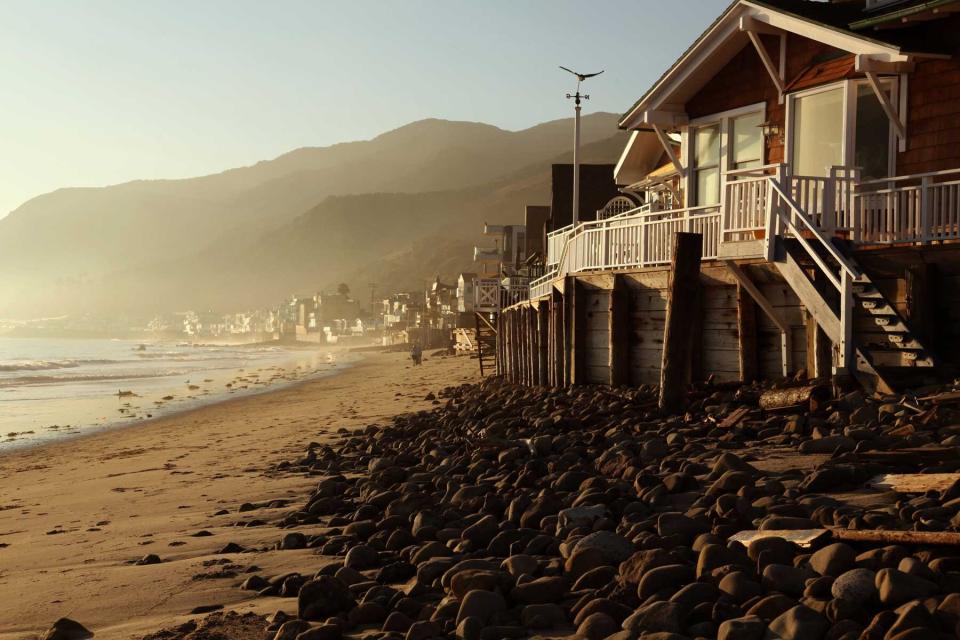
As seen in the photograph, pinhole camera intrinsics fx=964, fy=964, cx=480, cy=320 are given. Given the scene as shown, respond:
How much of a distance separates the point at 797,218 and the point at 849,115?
11.4 feet

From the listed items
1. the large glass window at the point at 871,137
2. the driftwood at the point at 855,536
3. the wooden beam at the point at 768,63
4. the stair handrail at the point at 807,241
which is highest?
the wooden beam at the point at 768,63

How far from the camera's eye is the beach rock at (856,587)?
489 centimetres

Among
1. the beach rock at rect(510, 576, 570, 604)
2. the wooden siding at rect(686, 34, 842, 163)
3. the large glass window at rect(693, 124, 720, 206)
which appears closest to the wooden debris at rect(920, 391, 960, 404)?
the beach rock at rect(510, 576, 570, 604)

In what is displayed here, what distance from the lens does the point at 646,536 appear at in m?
6.57

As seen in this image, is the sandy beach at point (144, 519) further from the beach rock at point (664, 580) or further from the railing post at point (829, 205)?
the railing post at point (829, 205)

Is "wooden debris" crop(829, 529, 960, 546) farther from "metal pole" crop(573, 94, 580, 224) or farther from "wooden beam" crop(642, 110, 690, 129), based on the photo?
"metal pole" crop(573, 94, 580, 224)

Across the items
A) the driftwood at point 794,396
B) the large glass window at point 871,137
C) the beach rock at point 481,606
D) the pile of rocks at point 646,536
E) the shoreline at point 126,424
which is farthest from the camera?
the shoreline at point 126,424

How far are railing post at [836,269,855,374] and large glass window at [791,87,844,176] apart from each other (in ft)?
16.1

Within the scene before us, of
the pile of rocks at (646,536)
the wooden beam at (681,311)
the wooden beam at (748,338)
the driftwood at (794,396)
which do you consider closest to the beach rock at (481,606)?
the pile of rocks at (646,536)

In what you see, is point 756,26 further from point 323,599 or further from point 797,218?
point 323,599

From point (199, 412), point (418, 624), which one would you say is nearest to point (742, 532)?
point (418, 624)

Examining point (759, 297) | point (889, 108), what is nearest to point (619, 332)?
point (759, 297)

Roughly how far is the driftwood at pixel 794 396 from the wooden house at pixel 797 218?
47 centimetres

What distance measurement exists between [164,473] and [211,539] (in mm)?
6648
